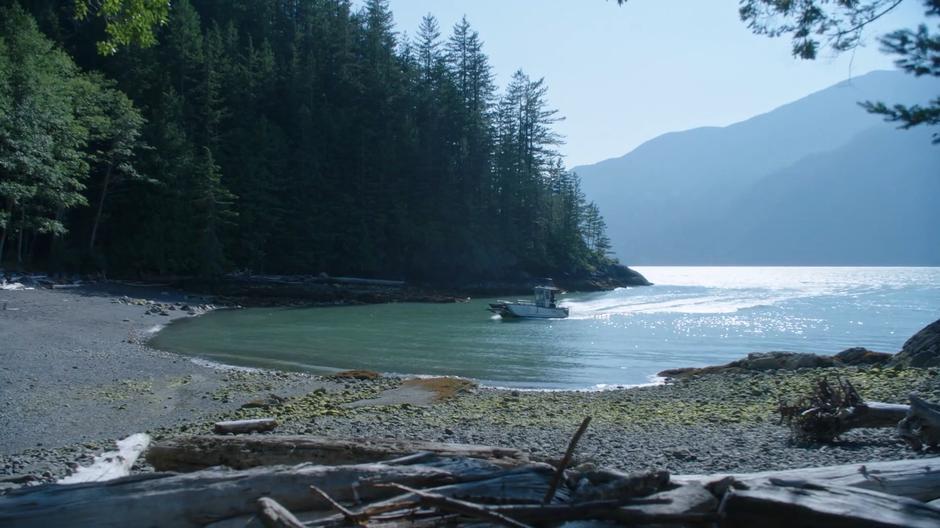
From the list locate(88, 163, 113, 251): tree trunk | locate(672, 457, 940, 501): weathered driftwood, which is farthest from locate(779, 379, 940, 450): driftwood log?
locate(88, 163, 113, 251): tree trunk

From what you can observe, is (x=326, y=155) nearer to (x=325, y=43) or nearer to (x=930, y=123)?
(x=325, y=43)

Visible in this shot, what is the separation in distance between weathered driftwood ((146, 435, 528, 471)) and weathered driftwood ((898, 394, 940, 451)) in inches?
188

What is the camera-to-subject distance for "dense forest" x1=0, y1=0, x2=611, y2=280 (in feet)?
126

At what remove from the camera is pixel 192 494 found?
3.39 meters

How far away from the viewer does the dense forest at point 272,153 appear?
38.5 m

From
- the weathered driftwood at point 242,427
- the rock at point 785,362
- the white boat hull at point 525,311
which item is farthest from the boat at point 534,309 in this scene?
the weathered driftwood at point 242,427

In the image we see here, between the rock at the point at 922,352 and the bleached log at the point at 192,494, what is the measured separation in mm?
17165

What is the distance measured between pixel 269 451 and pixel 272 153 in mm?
58454

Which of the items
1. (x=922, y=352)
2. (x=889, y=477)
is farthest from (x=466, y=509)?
(x=922, y=352)

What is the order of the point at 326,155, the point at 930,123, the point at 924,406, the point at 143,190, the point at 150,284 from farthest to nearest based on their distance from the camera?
the point at 326,155 < the point at 143,190 < the point at 150,284 < the point at 930,123 < the point at 924,406

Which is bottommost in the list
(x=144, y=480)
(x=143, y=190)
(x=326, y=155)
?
(x=144, y=480)

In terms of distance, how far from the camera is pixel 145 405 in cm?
1248

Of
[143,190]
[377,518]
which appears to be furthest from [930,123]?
[143,190]

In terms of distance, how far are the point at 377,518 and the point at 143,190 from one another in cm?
5221
